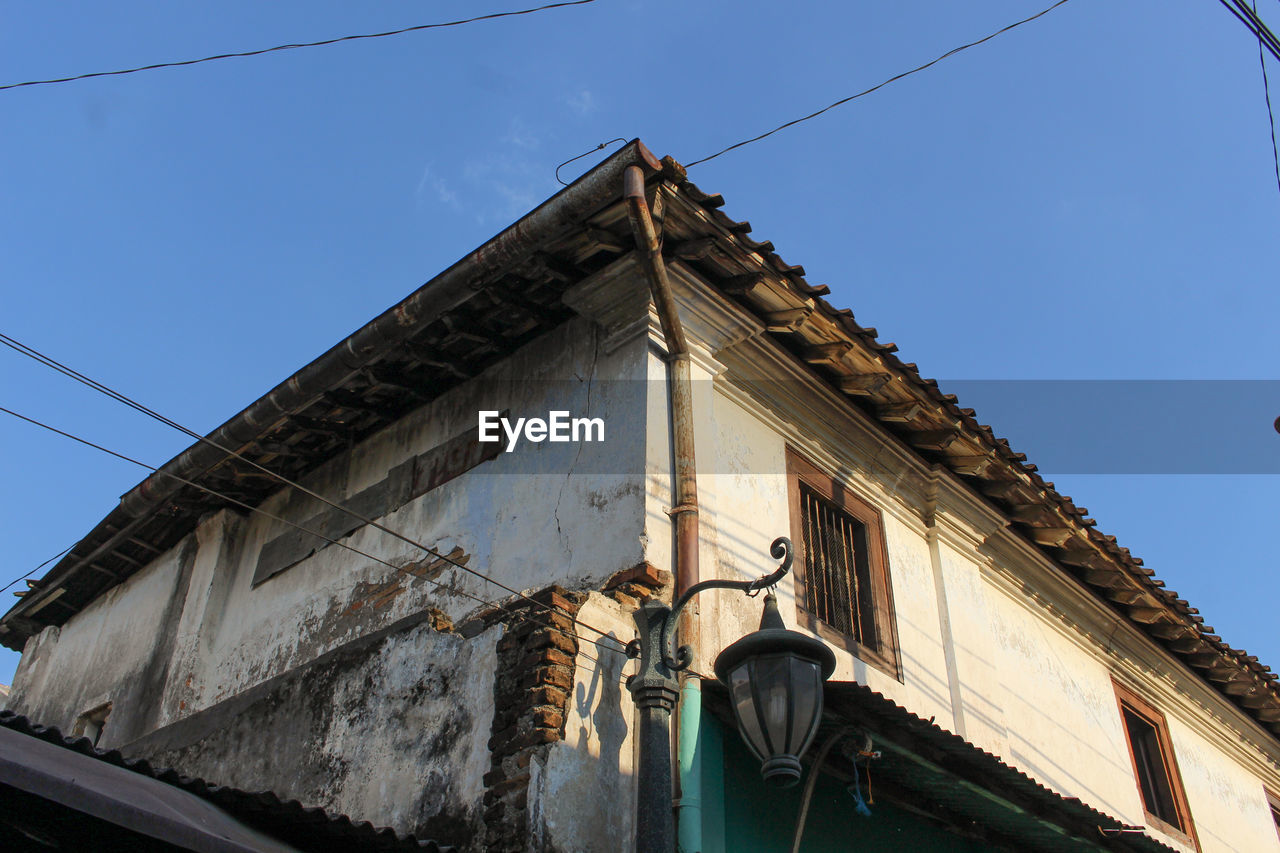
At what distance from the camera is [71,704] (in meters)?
10.2

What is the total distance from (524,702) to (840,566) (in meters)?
2.92

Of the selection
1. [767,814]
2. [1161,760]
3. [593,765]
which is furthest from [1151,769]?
[593,765]

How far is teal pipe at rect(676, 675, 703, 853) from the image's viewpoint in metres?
5.28

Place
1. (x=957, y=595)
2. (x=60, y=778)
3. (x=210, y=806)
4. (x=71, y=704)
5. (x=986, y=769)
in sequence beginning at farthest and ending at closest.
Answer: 1. (x=71, y=704)
2. (x=957, y=595)
3. (x=986, y=769)
4. (x=210, y=806)
5. (x=60, y=778)

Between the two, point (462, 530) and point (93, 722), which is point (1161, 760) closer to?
point (462, 530)

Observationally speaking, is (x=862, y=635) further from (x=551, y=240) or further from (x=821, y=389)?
(x=551, y=240)

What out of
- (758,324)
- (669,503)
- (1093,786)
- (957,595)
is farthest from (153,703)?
(1093,786)

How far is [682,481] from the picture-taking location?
20.8 ft

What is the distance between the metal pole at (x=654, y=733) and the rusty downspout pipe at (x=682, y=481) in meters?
0.11

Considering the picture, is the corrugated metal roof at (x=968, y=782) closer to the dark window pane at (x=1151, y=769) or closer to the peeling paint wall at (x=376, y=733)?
the peeling paint wall at (x=376, y=733)

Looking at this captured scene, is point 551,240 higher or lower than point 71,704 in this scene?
higher

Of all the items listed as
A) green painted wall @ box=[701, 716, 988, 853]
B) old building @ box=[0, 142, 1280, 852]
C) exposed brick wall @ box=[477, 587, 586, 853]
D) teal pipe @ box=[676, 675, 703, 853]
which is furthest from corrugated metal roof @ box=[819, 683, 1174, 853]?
exposed brick wall @ box=[477, 587, 586, 853]

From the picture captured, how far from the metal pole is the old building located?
0.71ft

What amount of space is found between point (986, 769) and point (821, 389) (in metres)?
2.84
